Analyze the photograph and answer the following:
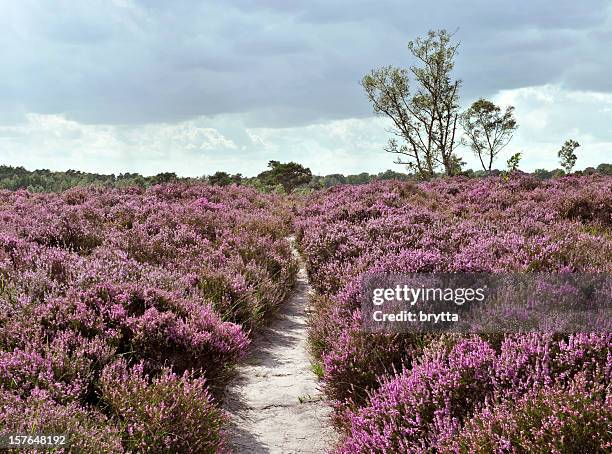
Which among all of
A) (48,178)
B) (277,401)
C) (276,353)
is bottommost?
(277,401)

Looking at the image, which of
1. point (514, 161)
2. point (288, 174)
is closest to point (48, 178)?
point (288, 174)

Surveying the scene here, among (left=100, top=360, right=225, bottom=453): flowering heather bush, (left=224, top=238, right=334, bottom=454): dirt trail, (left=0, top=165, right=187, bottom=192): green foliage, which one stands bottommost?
(left=224, top=238, right=334, bottom=454): dirt trail

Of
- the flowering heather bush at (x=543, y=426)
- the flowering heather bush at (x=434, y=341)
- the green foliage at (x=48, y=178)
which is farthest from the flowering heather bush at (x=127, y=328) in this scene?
the green foliage at (x=48, y=178)

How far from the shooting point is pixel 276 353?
6.39 m

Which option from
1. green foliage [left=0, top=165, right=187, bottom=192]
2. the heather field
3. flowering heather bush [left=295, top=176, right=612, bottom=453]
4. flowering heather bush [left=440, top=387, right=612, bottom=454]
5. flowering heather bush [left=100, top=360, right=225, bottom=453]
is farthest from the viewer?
green foliage [left=0, top=165, right=187, bottom=192]

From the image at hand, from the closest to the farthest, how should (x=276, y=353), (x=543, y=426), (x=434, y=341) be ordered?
(x=543, y=426)
(x=434, y=341)
(x=276, y=353)

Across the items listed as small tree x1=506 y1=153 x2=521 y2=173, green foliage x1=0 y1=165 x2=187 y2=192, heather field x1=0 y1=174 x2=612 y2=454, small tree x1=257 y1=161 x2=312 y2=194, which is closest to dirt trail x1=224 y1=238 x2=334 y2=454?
heather field x1=0 y1=174 x2=612 y2=454

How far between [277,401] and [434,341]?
1756mm

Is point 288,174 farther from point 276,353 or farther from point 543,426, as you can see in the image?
point 543,426

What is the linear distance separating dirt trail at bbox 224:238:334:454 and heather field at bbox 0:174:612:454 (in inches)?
0.9

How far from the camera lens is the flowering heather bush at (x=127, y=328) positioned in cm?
361

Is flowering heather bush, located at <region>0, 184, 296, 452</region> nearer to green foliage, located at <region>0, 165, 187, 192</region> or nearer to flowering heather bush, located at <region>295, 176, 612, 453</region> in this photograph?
flowering heather bush, located at <region>295, 176, 612, 453</region>

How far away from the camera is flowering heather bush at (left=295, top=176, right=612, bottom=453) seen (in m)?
3.42

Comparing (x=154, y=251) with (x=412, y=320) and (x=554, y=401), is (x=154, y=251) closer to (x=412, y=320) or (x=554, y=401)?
(x=412, y=320)
